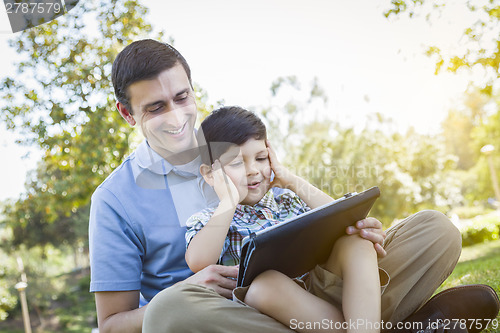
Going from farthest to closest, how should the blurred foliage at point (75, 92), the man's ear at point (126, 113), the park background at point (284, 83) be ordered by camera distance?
the blurred foliage at point (75, 92) < the park background at point (284, 83) < the man's ear at point (126, 113)

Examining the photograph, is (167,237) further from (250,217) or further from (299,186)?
(299,186)

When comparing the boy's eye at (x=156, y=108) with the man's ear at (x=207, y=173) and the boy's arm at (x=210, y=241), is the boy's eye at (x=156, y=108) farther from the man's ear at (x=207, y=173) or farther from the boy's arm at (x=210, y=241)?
the boy's arm at (x=210, y=241)

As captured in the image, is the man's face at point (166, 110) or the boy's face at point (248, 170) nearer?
the boy's face at point (248, 170)

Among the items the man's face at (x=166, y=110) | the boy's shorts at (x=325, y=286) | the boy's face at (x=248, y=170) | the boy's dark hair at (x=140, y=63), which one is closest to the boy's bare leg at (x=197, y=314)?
the boy's shorts at (x=325, y=286)

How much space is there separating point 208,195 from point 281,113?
25.1ft

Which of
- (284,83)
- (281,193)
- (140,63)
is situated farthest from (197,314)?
(284,83)

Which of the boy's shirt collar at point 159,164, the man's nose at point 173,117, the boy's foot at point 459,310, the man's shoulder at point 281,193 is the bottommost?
the boy's foot at point 459,310

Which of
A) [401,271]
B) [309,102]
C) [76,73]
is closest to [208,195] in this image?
[401,271]

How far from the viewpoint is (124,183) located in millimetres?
2105

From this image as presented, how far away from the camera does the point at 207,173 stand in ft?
6.94

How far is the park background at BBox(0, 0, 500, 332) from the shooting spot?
5039mm

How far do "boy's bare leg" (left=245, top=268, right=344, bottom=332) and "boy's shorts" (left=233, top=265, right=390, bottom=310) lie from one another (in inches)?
1.9

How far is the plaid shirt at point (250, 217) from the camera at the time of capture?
74.5 inches

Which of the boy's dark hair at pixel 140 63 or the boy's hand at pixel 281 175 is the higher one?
the boy's dark hair at pixel 140 63
